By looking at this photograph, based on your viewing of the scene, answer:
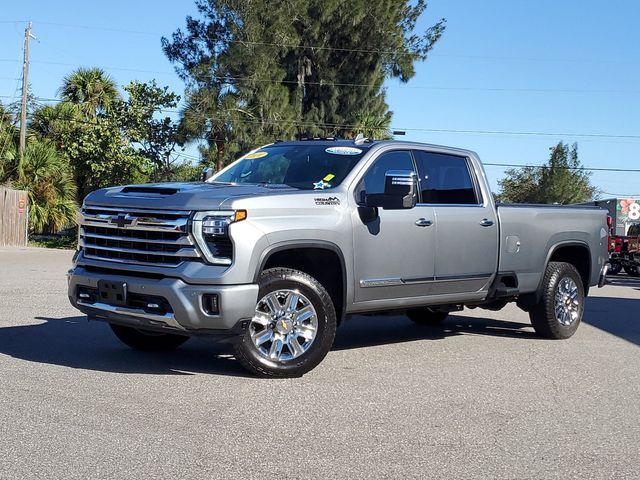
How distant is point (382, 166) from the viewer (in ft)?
26.0

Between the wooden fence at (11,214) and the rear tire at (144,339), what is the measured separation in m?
23.8

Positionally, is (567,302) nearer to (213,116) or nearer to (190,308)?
(190,308)

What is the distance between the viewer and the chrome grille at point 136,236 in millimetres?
6535

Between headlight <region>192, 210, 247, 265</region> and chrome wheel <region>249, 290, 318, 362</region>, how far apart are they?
0.53 meters

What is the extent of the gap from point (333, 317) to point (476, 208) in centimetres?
240

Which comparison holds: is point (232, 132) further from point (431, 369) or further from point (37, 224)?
point (431, 369)

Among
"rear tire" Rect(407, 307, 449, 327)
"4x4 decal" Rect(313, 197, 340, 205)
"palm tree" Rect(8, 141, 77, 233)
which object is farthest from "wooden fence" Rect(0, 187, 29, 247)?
"4x4 decal" Rect(313, 197, 340, 205)

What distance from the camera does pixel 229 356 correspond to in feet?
26.0

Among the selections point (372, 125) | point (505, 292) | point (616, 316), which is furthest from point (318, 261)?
point (372, 125)

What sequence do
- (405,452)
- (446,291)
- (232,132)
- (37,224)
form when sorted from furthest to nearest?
(232,132)
(37,224)
(446,291)
(405,452)

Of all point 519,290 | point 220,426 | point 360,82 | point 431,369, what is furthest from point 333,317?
point 360,82

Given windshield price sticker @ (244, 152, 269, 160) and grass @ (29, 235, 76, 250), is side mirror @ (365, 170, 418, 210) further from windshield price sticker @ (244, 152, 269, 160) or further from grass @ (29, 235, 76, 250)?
grass @ (29, 235, 76, 250)

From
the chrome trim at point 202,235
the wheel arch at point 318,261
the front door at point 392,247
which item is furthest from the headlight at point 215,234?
the front door at point 392,247

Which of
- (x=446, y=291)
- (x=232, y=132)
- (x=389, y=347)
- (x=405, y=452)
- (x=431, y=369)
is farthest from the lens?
(x=232, y=132)
